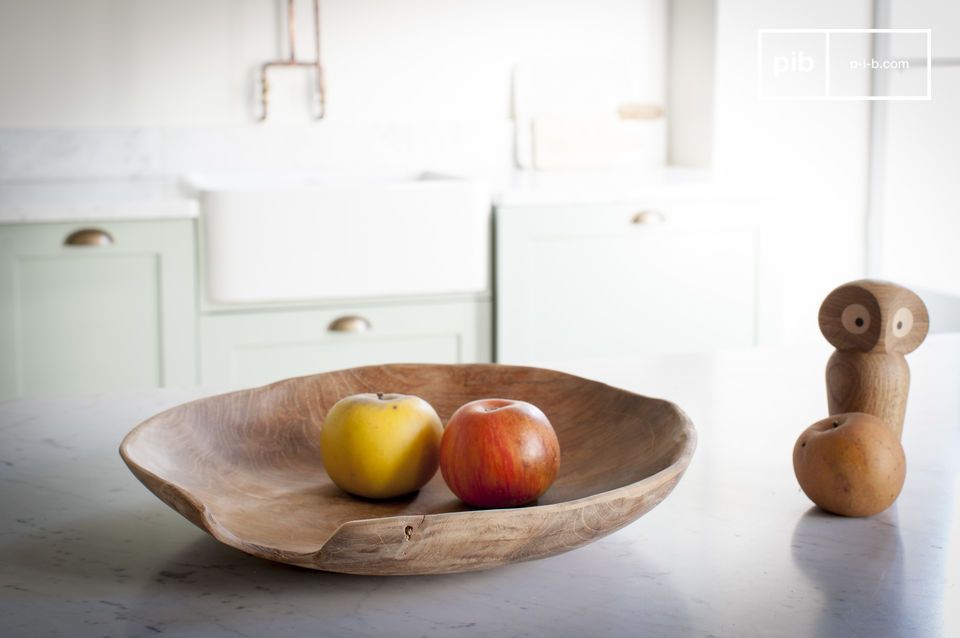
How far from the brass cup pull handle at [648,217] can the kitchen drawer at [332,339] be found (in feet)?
1.40

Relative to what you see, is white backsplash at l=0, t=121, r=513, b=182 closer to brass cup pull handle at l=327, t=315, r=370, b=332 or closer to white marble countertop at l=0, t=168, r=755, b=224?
white marble countertop at l=0, t=168, r=755, b=224

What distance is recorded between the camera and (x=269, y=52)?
313cm

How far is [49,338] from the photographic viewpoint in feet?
8.19

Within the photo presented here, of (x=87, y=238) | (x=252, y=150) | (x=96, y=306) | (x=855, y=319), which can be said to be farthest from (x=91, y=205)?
(x=855, y=319)

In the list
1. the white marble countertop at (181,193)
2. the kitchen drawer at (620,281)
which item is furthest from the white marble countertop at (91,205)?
the kitchen drawer at (620,281)

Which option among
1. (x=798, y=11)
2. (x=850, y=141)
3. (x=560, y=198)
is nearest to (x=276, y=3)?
(x=560, y=198)

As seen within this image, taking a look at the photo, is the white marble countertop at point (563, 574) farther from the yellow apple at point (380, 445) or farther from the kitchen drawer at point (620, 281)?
the kitchen drawer at point (620, 281)

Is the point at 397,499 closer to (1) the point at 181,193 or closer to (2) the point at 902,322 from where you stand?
(2) the point at 902,322

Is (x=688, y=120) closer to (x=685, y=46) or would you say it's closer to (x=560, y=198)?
(x=685, y=46)

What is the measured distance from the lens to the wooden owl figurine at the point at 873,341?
2.94 feet

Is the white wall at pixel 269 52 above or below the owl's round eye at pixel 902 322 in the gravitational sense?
above

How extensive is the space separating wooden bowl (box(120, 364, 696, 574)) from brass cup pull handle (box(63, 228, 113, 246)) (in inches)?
63.1

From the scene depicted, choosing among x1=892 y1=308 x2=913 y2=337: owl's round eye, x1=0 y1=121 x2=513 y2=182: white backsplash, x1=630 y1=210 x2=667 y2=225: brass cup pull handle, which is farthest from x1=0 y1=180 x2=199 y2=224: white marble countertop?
x1=892 y1=308 x2=913 y2=337: owl's round eye

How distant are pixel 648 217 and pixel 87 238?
132 centimetres
